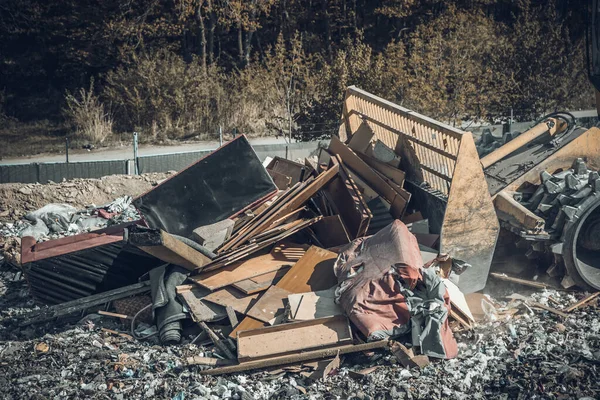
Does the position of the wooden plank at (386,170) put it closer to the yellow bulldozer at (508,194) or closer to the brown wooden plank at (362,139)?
the brown wooden plank at (362,139)

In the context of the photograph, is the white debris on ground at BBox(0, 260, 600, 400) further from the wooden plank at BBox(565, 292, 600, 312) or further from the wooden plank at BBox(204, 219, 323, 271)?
the wooden plank at BBox(204, 219, 323, 271)

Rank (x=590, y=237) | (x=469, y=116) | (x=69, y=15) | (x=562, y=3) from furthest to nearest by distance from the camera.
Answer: (x=562, y=3) → (x=69, y=15) → (x=469, y=116) → (x=590, y=237)

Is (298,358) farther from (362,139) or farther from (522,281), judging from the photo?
(362,139)

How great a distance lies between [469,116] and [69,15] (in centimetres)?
1485

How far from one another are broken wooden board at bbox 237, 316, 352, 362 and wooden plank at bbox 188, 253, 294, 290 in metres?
0.96

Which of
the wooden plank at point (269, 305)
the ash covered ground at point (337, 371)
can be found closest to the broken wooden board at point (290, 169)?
the wooden plank at point (269, 305)

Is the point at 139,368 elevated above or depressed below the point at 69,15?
below

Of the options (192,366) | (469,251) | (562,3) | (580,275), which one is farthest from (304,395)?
(562,3)

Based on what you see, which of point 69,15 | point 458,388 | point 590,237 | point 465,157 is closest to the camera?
point 458,388

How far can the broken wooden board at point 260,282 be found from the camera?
6711mm

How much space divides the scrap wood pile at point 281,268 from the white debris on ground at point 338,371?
17 cm

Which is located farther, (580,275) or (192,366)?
(580,275)

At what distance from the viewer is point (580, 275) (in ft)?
23.1

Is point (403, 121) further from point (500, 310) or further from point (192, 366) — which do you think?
point (192, 366)
